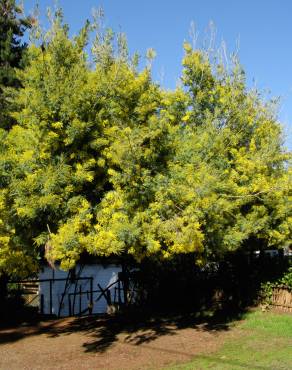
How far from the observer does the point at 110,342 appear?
1194cm

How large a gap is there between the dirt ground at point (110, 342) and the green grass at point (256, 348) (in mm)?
407

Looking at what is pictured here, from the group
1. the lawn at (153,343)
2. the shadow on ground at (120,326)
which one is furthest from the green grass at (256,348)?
the shadow on ground at (120,326)

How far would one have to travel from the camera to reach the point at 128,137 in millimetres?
9094

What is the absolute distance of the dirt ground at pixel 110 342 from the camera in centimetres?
1001

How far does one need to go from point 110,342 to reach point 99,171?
4659 millimetres

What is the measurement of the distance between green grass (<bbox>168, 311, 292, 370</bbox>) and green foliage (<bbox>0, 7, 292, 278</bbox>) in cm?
216

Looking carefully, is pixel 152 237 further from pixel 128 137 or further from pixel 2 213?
pixel 2 213

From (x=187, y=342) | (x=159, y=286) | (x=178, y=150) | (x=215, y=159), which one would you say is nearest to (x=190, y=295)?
(x=159, y=286)

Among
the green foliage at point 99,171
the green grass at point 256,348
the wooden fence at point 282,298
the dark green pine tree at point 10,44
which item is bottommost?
the green grass at point 256,348

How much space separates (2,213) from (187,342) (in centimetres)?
555

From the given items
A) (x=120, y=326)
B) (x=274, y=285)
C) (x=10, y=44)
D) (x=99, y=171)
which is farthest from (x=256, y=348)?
(x=10, y=44)

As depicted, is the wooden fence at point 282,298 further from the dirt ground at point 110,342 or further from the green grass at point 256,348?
the dirt ground at point 110,342

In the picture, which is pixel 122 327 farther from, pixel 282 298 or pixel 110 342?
pixel 282 298

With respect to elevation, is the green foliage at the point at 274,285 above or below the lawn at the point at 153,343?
above
